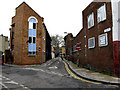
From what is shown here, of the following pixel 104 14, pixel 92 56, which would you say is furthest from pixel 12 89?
pixel 104 14

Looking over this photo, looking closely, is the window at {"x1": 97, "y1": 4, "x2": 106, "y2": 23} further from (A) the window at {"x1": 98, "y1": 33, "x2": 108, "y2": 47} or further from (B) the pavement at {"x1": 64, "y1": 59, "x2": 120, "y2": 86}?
(B) the pavement at {"x1": 64, "y1": 59, "x2": 120, "y2": 86}

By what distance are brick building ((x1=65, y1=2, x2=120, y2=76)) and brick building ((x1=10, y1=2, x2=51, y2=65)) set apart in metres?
11.6

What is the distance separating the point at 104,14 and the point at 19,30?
16224 millimetres

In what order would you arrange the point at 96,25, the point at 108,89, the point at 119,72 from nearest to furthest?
the point at 108,89, the point at 119,72, the point at 96,25

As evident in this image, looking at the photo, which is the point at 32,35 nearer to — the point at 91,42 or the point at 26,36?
the point at 26,36

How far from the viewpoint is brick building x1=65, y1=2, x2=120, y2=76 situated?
8.16 m

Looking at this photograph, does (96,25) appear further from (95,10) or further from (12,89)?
(12,89)

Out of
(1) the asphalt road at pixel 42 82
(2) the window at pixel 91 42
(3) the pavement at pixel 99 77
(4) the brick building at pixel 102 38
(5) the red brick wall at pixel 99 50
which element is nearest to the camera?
(1) the asphalt road at pixel 42 82

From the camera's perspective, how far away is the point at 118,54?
25.5 ft

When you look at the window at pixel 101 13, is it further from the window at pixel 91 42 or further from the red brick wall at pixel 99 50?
the window at pixel 91 42

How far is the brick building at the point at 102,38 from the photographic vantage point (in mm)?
8164

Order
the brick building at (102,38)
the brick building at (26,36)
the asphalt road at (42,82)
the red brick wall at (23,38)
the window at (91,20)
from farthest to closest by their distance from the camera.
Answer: the brick building at (26,36), the red brick wall at (23,38), the window at (91,20), the brick building at (102,38), the asphalt road at (42,82)

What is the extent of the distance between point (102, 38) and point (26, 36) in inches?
592

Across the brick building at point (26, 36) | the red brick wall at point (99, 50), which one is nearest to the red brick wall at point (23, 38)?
the brick building at point (26, 36)
